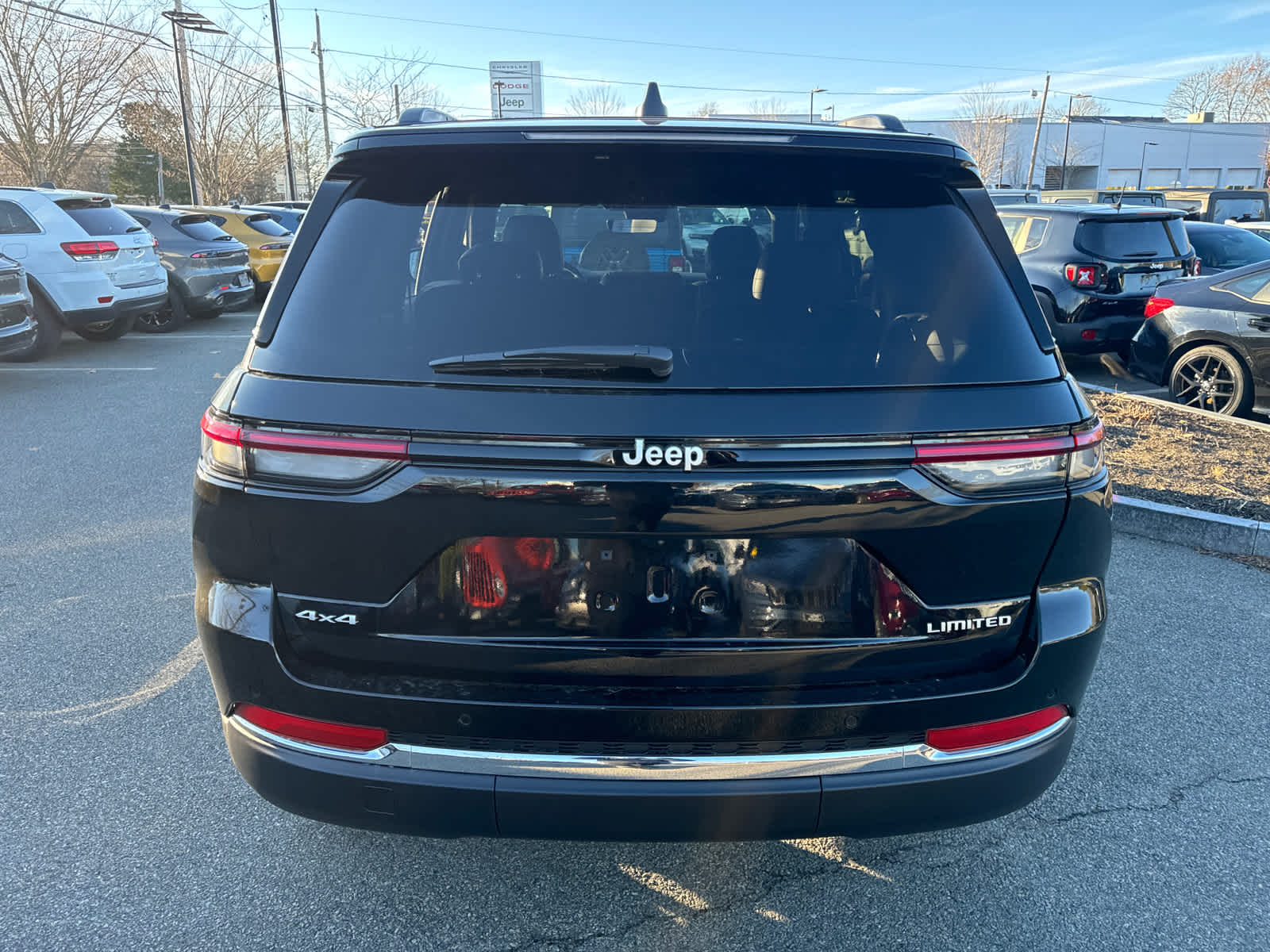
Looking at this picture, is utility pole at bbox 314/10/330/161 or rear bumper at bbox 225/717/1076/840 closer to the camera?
rear bumper at bbox 225/717/1076/840

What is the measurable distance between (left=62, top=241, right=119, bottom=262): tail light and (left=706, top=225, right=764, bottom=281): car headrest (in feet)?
34.5

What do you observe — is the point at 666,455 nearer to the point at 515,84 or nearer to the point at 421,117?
the point at 421,117

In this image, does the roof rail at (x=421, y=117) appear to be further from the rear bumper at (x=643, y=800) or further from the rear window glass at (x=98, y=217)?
the rear window glass at (x=98, y=217)

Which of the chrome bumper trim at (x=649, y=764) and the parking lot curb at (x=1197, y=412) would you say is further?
the parking lot curb at (x=1197, y=412)

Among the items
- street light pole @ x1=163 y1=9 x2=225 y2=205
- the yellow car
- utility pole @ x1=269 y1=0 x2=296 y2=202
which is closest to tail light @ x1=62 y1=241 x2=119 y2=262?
the yellow car

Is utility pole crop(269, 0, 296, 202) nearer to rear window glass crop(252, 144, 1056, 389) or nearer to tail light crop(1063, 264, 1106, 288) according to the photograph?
tail light crop(1063, 264, 1106, 288)

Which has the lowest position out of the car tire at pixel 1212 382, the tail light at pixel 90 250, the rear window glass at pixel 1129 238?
the car tire at pixel 1212 382

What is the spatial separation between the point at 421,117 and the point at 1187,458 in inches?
239

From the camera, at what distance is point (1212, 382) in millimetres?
7652

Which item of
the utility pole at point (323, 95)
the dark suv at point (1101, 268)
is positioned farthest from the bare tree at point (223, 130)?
the dark suv at point (1101, 268)

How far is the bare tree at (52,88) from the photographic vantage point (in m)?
25.3

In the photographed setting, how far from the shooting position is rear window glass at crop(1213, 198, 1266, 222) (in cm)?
2556

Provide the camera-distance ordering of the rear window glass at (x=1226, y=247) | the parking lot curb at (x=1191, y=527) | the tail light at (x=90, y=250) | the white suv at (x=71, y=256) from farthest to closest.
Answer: the rear window glass at (x=1226, y=247) → the tail light at (x=90, y=250) → the white suv at (x=71, y=256) → the parking lot curb at (x=1191, y=527)

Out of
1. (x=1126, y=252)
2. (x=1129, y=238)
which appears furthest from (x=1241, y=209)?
(x=1126, y=252)
